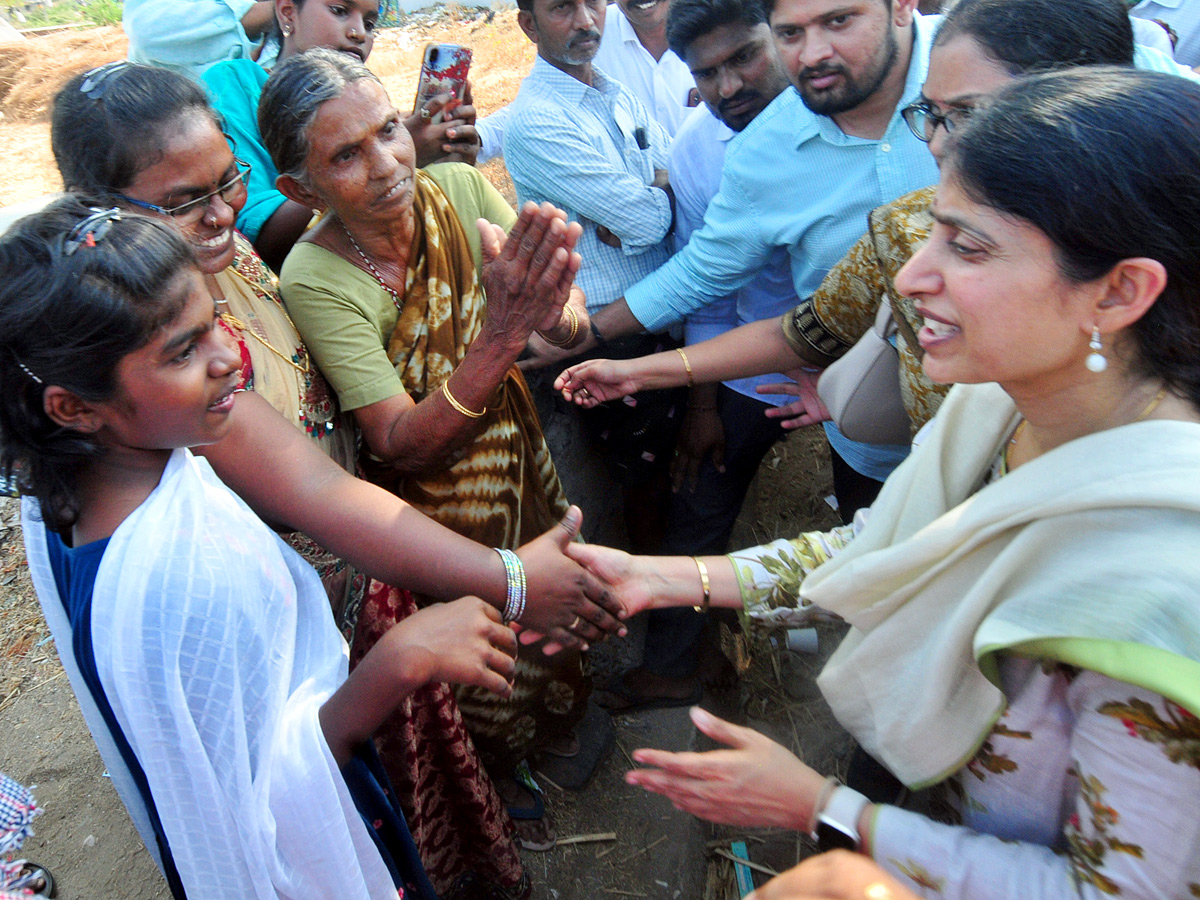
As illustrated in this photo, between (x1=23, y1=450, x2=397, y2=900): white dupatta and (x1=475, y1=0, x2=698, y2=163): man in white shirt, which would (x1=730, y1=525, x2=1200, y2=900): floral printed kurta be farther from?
(x1=475, y1=0, x2=698, y2=163): man in white shirt

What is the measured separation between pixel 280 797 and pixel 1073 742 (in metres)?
1.27

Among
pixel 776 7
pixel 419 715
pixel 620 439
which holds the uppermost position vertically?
pixel 776 7

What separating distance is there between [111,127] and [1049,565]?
188 cm

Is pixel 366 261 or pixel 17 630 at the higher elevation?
pixel 366 261

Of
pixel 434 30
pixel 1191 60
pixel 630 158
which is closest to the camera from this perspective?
pixel 630 158

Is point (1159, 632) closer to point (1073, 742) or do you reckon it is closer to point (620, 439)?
point (1073, 742)

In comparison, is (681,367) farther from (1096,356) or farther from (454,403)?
(1096,356)

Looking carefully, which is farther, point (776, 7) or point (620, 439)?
point (620, 439)

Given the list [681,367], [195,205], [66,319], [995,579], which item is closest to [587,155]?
[681,367]

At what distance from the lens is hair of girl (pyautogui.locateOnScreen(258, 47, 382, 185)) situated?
1905 mm

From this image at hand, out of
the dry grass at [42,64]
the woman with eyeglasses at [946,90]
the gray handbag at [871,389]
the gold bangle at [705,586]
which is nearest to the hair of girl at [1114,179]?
the woman with eyeglasses at [946,90]

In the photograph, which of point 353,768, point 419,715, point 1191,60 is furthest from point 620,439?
point 1191,60

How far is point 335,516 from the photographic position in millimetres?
1727

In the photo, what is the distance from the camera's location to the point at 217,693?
1.35 meters
